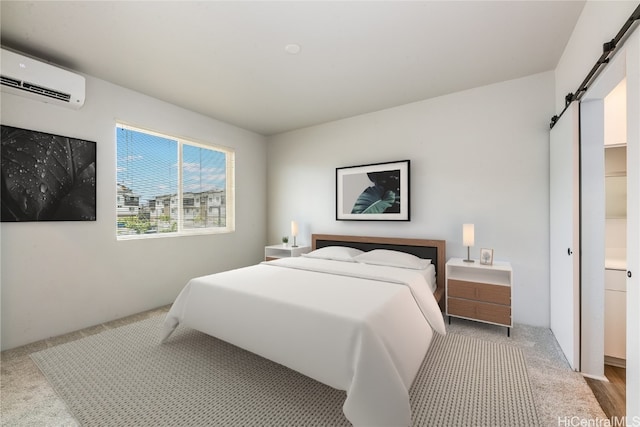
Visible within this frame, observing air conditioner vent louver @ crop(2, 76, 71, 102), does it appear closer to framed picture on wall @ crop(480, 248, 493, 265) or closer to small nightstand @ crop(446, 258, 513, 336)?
small nightstand @ crop(446, 258, 513, 336)

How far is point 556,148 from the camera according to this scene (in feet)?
8.16

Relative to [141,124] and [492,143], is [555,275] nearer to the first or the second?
[492,143]

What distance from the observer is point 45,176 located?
8.30 feet

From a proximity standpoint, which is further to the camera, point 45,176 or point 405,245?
point 405,245

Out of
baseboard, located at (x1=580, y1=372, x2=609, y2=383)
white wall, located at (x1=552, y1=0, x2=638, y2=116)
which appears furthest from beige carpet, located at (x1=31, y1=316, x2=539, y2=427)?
white wall, located at (x1=552, y1=0, x2=638, y2=116)

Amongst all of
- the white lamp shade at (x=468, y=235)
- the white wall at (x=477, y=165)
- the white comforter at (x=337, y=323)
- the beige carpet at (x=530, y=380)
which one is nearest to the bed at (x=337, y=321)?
the white comforter at (x=337, y=323)

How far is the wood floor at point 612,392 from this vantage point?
163 centimetres

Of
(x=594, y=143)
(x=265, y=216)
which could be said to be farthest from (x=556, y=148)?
(x=265, y=216)

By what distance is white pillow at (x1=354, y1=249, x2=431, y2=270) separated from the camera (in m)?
3.00

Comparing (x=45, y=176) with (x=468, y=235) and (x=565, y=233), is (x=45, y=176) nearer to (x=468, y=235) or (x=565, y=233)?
(x=468, y=235)

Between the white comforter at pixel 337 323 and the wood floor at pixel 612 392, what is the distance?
989mm

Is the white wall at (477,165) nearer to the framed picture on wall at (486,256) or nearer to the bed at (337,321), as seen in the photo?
the framed picture on wall at (486,256)

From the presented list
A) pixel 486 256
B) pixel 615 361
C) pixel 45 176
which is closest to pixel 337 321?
pixel 486 256

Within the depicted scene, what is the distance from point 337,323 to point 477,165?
2.62 meters
